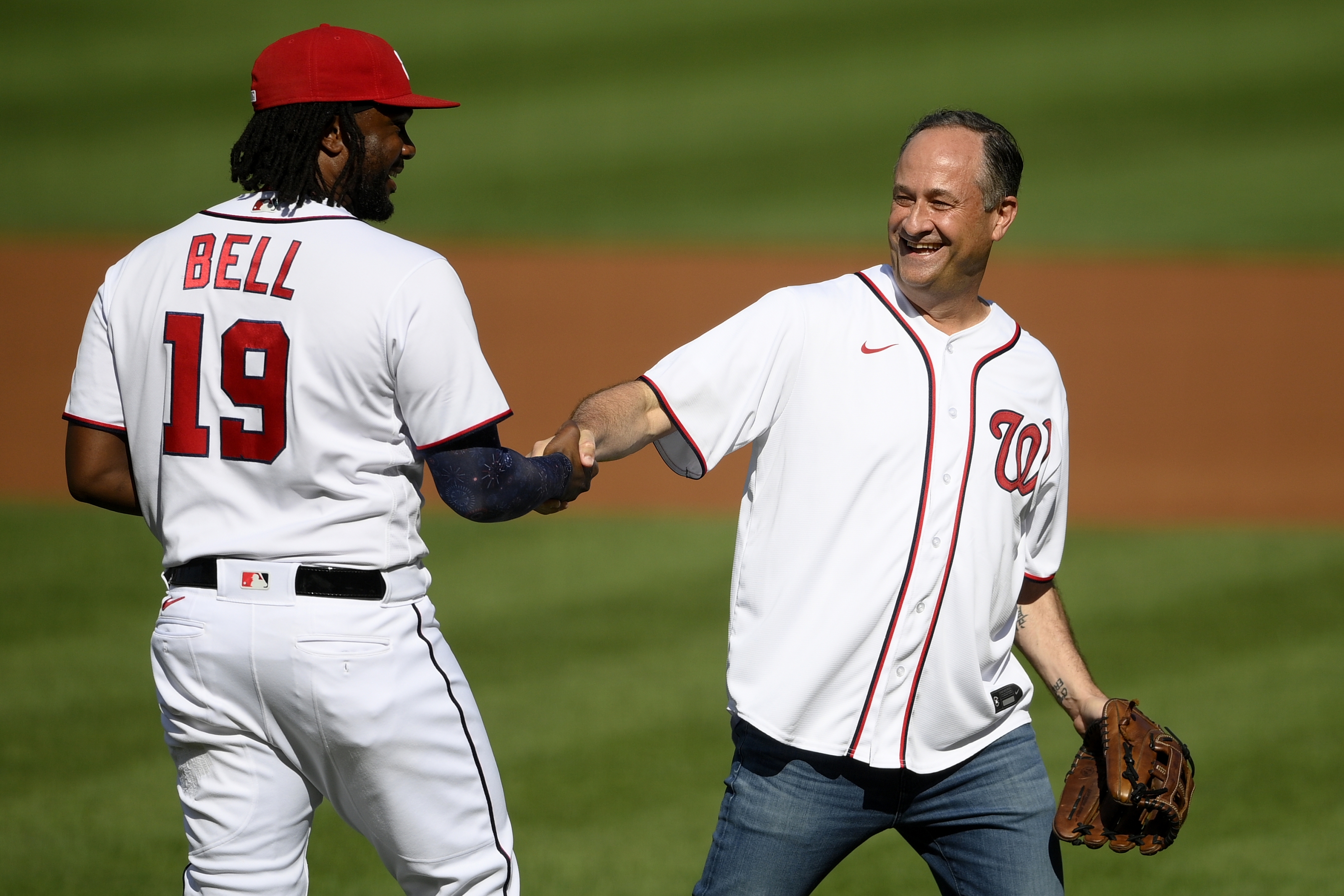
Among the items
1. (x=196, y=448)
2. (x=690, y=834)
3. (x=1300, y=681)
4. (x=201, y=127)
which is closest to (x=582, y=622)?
(x=690, y=834)

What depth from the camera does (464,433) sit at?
2350 millimetres

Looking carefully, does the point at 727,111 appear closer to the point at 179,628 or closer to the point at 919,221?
the point at 919,221

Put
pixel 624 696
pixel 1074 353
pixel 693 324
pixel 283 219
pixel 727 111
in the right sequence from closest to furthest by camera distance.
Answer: pixel 283 219 → pixel 624 696 → pixel 1074 353 → pixel 693 324 → pixel 727 111

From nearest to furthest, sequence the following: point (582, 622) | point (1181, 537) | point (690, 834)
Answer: point (690, 834) < point (582, 622) < point (1181, 537)

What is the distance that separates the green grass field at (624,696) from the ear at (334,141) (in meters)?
2.41

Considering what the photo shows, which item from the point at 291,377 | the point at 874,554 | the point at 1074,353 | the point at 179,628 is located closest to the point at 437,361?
the point at 291,377

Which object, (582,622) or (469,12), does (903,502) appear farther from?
(469,12)

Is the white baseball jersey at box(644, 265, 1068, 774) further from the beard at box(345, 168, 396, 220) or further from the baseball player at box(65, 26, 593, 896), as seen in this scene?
the beard at box(345, 168, 396, 220)

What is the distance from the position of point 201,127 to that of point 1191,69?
30.9 feet

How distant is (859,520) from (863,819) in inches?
21.7

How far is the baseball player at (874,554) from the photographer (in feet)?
8.25

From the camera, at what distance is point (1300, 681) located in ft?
18.6

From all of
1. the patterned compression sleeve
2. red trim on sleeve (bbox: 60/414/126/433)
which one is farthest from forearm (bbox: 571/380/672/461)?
red trim on sleeve (bbox: 60/414/126/433)

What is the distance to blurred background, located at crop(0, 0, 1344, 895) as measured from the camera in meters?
4.73
